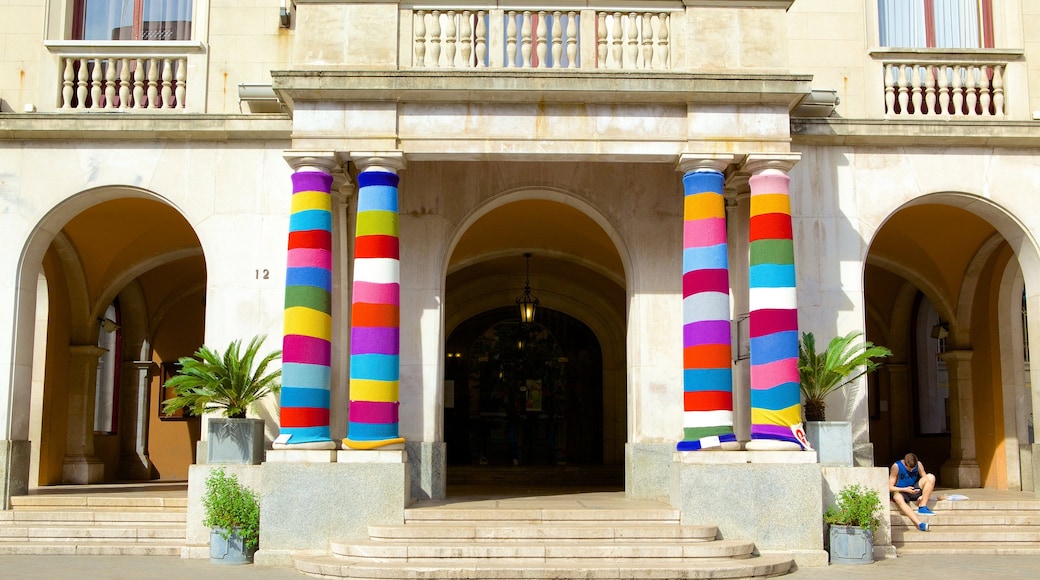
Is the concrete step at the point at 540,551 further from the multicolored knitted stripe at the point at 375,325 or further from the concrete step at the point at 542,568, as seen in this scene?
the multicolored knitted stripe at the point at 375,325

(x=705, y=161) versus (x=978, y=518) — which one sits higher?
(x=705, y=161)

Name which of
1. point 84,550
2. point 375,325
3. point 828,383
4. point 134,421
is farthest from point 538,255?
point 84,550

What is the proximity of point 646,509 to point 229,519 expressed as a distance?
Answer: 15.7ft

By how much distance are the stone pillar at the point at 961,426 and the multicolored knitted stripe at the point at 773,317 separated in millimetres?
7352

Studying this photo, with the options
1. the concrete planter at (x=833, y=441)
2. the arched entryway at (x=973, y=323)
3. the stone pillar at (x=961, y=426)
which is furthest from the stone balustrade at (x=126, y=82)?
the stone pillar at (x=961, y=426)

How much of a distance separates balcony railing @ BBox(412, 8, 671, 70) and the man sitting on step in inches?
237

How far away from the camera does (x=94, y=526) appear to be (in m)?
13.6

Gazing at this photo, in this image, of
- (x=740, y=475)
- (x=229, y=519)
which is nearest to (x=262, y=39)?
(x=229, y=519)

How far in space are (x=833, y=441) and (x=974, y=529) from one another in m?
2.33

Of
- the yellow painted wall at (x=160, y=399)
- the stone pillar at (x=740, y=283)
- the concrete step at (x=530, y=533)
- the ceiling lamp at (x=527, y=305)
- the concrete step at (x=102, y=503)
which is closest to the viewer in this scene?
the concrete step at (x=530, y=533)

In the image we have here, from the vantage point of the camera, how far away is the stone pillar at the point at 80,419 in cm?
1936

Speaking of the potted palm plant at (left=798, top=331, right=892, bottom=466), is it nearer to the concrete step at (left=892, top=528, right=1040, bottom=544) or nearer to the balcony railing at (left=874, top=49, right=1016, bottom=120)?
the concrete step at (left=892, top=528, right=1040, bottom=544)

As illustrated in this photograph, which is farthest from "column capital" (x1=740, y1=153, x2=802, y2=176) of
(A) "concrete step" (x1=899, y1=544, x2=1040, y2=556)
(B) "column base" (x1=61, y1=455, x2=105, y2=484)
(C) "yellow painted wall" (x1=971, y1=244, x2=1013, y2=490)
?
(B) "column base" (x1=61, y1=455, x2=105, y2=484)

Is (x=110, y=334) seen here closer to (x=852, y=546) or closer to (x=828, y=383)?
(x=828, y=383)
